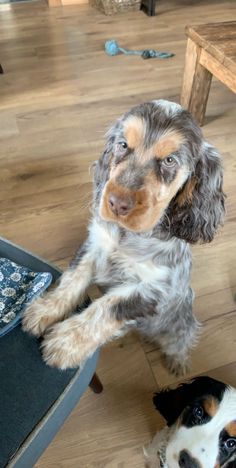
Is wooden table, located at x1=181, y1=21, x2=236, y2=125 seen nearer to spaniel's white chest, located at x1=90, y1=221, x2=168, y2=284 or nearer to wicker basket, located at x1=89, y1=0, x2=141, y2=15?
spaniel's white chest, located at x1=90, y1=221, x2=168, y2=284

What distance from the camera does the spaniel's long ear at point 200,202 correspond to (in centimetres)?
109

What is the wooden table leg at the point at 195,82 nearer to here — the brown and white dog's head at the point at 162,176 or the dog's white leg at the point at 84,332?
the brown and white dog's head at the point at 162,176

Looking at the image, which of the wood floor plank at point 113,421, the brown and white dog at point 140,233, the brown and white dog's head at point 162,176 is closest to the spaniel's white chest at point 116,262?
the brown and white dog at point 140,233

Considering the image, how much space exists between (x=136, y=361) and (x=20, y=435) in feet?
2.39

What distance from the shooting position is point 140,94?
2.78 meters

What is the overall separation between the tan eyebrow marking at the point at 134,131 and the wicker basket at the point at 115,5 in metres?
3.18

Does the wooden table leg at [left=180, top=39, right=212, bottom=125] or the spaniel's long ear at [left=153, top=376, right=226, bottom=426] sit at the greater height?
the wooden table leg at [left=180, top=39, right=212, bottom=125]

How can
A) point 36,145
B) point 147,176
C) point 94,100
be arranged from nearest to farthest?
point 147,176 → point 36,145 → point 94,100

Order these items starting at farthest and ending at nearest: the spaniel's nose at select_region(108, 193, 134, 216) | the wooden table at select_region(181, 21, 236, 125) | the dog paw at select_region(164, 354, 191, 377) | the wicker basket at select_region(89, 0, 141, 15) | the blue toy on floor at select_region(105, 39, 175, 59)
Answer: the wicker basket at select_region(89, 0, 141, 15) → the blue toy on floor at select_region(105, 39, 175, 59) → the wooden table at select_region(181, 21, 236, 125) → the dog paw at select_region(164, 354, 191, 377) → the spaniel's nose at select_region(108, 193, 134, 216)

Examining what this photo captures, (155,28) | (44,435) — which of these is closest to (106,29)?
(155,28)

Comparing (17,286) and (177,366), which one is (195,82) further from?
(17,286)

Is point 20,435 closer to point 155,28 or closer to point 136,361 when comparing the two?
point 136,361

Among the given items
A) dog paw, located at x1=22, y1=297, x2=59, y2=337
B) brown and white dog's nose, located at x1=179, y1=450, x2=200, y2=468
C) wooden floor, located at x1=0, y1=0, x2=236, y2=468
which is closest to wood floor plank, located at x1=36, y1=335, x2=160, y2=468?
wooden floor, located at x1=0, y1=0, x2=236, y2=468

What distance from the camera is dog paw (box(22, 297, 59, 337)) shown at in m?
1.08
